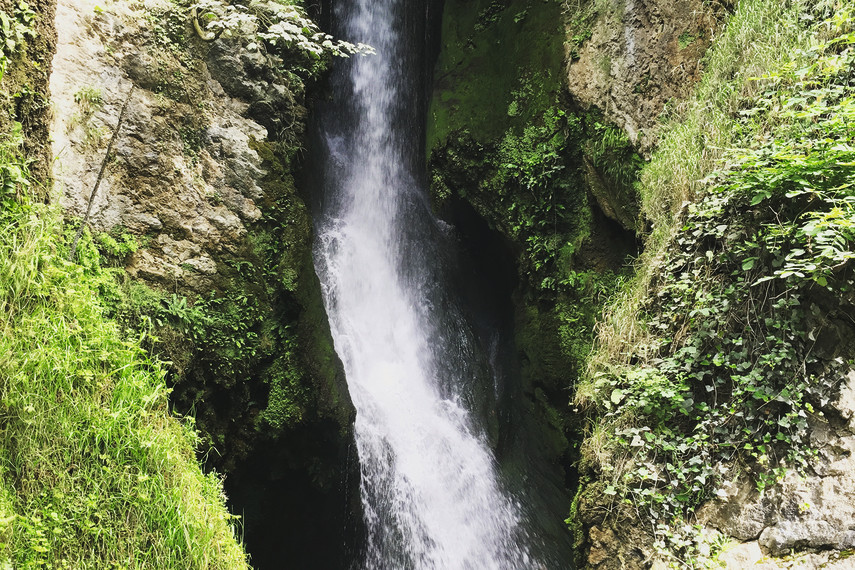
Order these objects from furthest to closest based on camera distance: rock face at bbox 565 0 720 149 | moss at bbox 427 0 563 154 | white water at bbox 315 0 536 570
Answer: moss at bbox 427 0 563 154 → white water at bbox 315 0 536 570 → rock face at bbox 565 0 720 149

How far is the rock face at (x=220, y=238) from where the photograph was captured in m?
4.06

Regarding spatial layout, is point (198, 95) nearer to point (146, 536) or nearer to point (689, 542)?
point (146, 536)

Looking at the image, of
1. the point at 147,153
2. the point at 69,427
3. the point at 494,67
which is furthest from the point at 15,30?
the point at 494,67

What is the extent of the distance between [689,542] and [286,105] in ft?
17.6

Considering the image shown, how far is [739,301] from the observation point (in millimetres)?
3326

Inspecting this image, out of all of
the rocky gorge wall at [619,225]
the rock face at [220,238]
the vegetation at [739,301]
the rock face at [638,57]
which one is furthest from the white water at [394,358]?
the rock face at [638,57]

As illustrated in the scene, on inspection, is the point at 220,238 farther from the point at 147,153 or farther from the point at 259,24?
the point at 259,24

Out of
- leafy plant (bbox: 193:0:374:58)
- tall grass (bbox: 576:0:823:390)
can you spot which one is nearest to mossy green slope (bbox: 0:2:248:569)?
leafy plant (bbox: 193:0:374:58)

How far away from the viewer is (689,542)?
301 centimetres

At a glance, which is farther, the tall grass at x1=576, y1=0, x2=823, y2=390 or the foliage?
the tall grass at x1=576, y1=0, x2=823, y2=390

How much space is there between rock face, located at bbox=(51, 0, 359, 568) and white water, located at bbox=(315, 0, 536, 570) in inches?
27.0

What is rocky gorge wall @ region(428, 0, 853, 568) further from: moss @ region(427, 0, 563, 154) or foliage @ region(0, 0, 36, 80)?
foliage @ region(0, 0, 36, 80)

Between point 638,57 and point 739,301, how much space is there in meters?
3.43

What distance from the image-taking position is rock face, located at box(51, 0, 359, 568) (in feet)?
13.3
